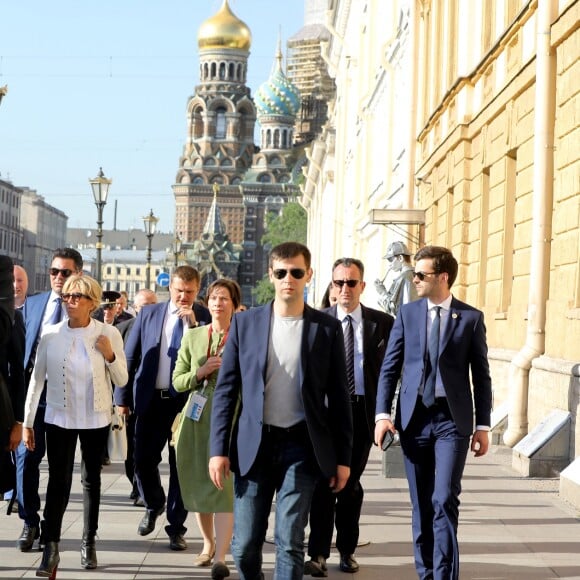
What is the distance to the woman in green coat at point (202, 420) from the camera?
820cm

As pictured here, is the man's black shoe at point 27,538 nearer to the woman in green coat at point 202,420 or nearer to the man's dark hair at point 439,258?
the woman in green coat at point 202,420

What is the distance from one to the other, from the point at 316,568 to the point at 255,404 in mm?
2161

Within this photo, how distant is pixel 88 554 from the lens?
7.99 meters

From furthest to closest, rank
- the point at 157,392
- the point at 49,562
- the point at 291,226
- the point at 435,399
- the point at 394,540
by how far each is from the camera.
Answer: the point at 291,226, the point at 157,392, the point at 394,540, the point at 49,562, the point at 435,399

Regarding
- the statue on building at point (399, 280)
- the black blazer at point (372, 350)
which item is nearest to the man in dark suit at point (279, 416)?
the black blazer at point (372, 350)

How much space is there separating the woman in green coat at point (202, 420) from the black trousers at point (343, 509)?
470 millimetres

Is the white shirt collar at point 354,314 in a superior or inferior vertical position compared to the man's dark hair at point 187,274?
inferior

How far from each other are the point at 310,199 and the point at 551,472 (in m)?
77.7

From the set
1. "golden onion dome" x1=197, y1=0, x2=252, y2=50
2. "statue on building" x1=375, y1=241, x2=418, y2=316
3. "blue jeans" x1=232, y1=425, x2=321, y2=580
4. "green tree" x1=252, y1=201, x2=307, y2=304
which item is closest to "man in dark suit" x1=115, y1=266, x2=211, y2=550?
"blue jeans" x1=232, y1=425, x2=321, y2=580

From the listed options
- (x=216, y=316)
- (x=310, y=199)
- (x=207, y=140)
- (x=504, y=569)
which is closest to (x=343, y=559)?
(x=504, y=569)

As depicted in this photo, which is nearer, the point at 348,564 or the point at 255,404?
the point at 255,404

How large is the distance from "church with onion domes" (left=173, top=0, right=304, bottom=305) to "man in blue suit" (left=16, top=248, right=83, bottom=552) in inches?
6446

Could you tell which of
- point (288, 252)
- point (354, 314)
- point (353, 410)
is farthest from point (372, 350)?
point (288, 252)

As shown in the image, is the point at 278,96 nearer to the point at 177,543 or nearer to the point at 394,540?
the point at 394,540
